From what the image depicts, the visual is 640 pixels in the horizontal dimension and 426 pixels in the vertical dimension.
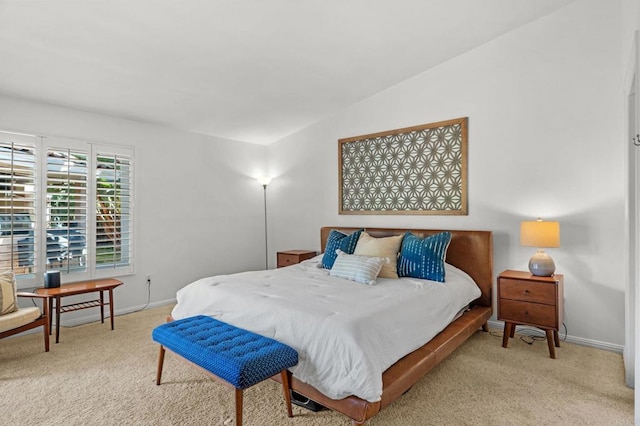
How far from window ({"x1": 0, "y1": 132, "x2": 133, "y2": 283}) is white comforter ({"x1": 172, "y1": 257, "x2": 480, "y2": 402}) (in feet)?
5.25

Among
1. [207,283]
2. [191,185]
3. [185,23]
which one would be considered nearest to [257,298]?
[207,283]

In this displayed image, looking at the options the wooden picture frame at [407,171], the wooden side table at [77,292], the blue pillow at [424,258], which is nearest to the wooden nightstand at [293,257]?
the wooden picture frame at [407,171]

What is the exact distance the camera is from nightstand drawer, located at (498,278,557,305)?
2969mm

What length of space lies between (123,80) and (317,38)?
187 cm

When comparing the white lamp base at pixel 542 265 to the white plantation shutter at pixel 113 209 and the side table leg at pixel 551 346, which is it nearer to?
the side table leg at pixel 551 346

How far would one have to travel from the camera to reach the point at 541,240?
10.2 feet

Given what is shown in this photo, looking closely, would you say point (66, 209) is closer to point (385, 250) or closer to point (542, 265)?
point (385, 250)

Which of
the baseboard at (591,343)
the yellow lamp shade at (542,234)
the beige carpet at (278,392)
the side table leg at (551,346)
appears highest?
the yellow lamp shade at (542,234)

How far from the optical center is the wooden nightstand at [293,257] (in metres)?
4.86

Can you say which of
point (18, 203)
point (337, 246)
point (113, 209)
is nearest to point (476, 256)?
point (337, 246)

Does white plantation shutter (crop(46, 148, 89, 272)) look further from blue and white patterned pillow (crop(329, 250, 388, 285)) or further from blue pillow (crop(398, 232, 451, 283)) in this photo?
blue pillow (crop(398, 232, 451, 283))

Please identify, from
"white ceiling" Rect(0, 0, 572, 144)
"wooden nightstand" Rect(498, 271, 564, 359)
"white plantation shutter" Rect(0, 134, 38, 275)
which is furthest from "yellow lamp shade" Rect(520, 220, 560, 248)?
"white plantation shutter" Rect(0, 134, 38, 275)

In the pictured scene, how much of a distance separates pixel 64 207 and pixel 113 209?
0.48m

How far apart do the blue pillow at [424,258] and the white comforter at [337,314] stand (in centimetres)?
14
